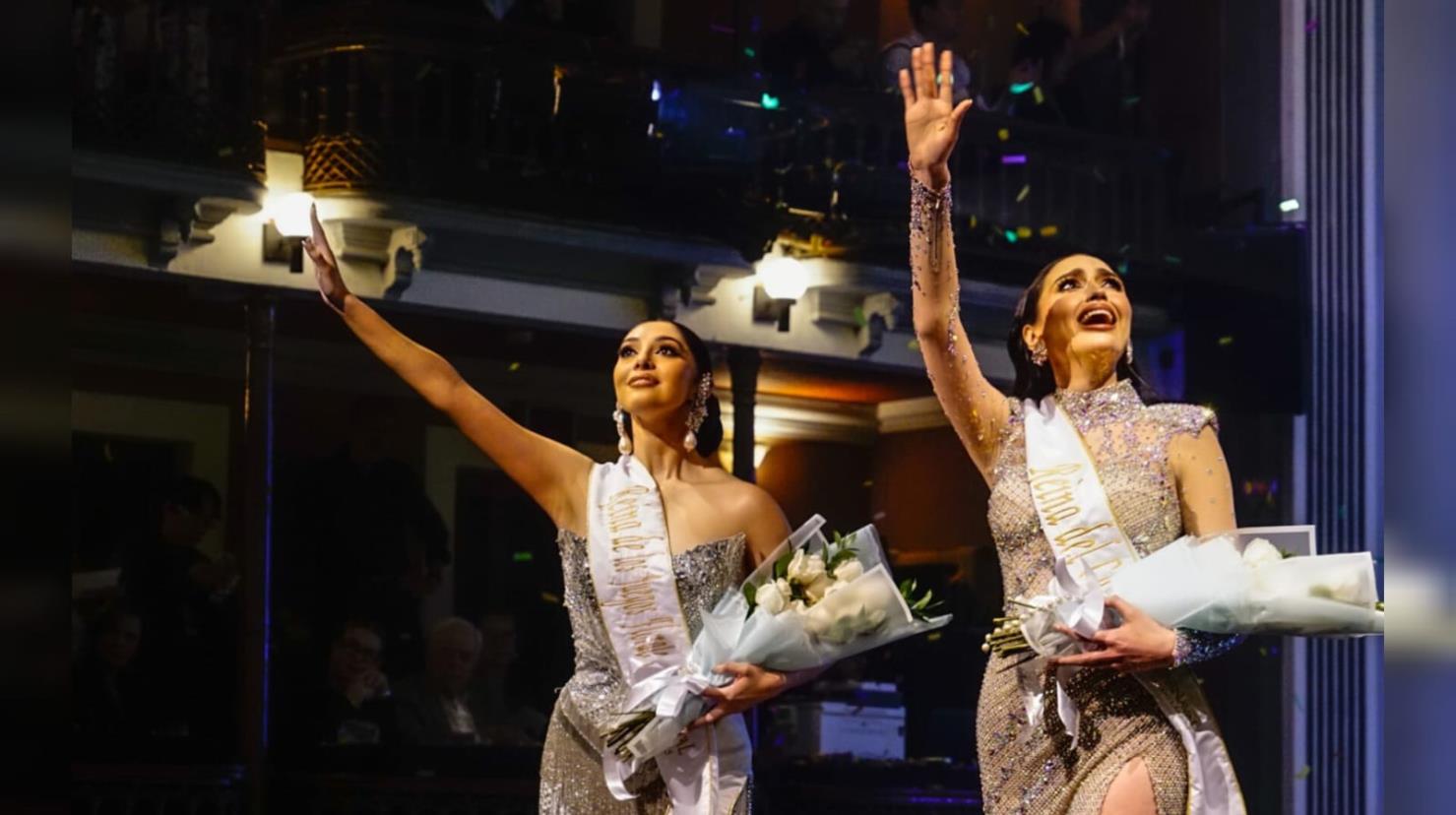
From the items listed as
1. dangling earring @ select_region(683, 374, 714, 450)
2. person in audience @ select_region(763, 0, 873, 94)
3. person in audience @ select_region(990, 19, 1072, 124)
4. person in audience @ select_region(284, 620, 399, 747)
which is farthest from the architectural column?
dangling earring @ select_region(683, 374, 714, 450)

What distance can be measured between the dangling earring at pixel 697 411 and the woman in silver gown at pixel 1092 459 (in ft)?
1.81

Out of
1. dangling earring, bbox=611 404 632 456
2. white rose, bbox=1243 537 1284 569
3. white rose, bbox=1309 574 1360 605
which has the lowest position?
white rose, bbox=1309 574 1360 605

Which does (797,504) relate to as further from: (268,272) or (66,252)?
(66,252)

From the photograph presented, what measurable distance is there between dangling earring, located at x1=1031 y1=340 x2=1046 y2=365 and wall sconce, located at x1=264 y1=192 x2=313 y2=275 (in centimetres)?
307

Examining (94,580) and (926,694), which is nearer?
(94,580)

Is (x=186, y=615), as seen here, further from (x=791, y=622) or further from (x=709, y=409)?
(x=791, y=622)

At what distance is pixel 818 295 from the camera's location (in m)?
6.67

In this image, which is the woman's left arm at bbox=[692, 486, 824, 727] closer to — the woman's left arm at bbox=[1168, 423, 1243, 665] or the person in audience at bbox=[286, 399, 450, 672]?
the woman's left arm at bbox=[1168, 423, 1243, 665]

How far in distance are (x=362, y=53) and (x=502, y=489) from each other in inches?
54.6

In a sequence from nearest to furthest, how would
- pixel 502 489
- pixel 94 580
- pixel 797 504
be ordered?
pixel 94 580 → pixel 502 489 → pixel 797 504

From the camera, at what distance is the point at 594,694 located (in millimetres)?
3008

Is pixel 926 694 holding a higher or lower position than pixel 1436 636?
lower

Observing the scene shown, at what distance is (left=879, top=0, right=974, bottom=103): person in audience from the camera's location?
21.7ft

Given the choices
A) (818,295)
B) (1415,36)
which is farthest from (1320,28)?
(1415,36)
